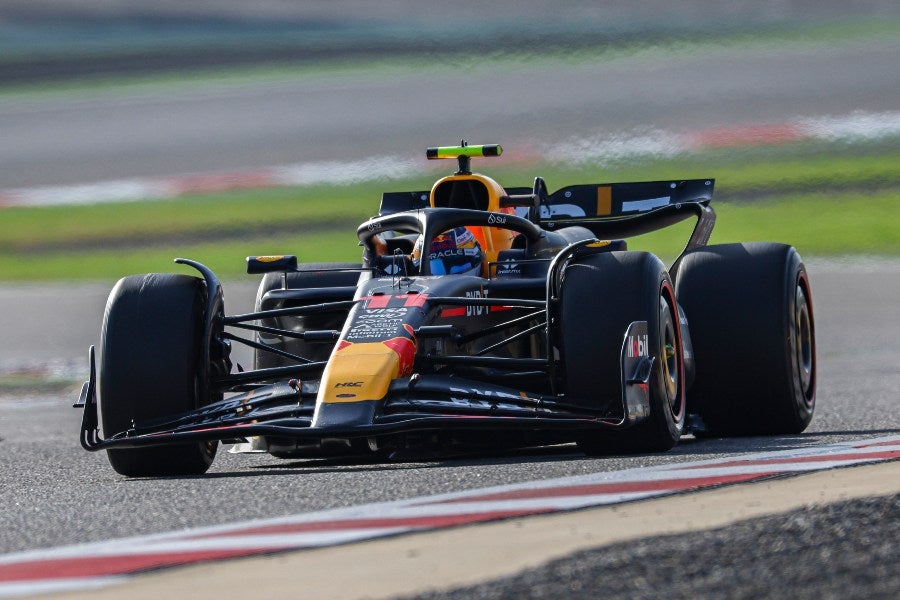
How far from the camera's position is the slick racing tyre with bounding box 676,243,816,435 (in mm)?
8766

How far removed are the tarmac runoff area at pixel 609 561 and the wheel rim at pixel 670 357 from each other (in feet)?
8.02

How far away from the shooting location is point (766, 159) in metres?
21.6

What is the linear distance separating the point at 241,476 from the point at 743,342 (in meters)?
2.75

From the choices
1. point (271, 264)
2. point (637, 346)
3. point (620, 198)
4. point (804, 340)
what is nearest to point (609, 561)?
point (637, 346)

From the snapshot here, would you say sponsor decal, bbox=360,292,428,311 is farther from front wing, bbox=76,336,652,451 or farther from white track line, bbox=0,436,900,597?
white track line, bbox=0,436,900,597

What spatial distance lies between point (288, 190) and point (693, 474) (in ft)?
57.7

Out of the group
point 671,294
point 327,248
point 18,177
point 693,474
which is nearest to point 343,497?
point 693,474

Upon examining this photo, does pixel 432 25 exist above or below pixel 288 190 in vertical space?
above

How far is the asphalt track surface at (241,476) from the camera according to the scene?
581 cm

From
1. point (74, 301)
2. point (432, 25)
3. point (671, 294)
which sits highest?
point (432, 25)

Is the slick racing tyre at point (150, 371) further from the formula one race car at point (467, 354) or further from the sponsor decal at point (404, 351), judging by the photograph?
the sponsor decal at point (404, 351)

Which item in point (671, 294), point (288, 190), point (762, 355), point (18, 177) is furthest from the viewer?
point (18, 177)

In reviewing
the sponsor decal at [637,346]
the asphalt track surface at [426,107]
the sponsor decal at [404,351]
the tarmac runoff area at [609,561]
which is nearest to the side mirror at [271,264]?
the sponsor decal at [404,351]

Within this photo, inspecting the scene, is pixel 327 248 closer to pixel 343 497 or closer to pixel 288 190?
pixel 288 190
